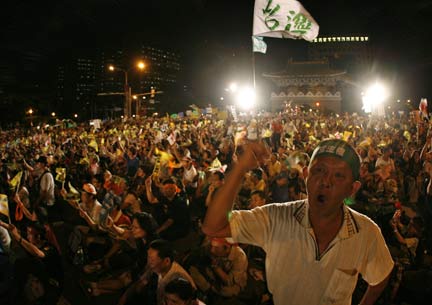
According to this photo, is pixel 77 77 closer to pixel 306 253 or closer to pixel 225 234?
pixel 225 234

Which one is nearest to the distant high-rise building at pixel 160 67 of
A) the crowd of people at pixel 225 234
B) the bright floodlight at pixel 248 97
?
the bright floodlight at pixel 248 97

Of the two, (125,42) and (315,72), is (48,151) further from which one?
(125,42)

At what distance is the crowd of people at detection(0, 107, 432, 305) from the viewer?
5.95 feet

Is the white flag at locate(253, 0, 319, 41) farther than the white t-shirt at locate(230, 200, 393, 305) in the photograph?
Yes

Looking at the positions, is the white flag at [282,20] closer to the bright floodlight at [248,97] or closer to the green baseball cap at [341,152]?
the bright floodlight at [248,97]

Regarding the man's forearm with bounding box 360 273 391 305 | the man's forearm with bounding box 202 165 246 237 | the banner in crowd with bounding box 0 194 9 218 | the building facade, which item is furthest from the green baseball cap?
the building facade

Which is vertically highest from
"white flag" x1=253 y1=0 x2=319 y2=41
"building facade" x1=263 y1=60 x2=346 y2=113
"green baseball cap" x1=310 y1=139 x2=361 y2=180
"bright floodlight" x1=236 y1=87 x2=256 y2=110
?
"building facade" x1=263 y1=60 x2=346 y2=113

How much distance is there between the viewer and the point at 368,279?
196 cm

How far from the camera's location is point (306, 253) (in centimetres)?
178

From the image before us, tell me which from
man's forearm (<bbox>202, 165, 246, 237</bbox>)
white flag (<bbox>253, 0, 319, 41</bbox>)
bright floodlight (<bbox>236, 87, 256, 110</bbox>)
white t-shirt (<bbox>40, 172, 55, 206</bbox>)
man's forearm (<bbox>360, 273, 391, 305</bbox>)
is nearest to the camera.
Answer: man's forearm (<bbox>202, 165, 246, 237</bbox>)

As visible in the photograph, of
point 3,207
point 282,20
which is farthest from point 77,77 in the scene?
point 282,20

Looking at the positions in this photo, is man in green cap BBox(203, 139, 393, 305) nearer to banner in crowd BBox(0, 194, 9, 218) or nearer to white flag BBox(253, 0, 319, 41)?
white flag BBox(253, 0, 319, 41)

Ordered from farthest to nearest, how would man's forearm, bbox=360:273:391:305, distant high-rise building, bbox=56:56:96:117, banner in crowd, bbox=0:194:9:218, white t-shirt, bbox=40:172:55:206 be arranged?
distant high-rise building, bbox=56:56:96:117 → white t-shirt, bbox=40:172:55:206 → banner in crowd, bbox=0:194:9:218 → man's forearm, bbox=360:273:391:305

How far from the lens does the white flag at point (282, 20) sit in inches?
196
